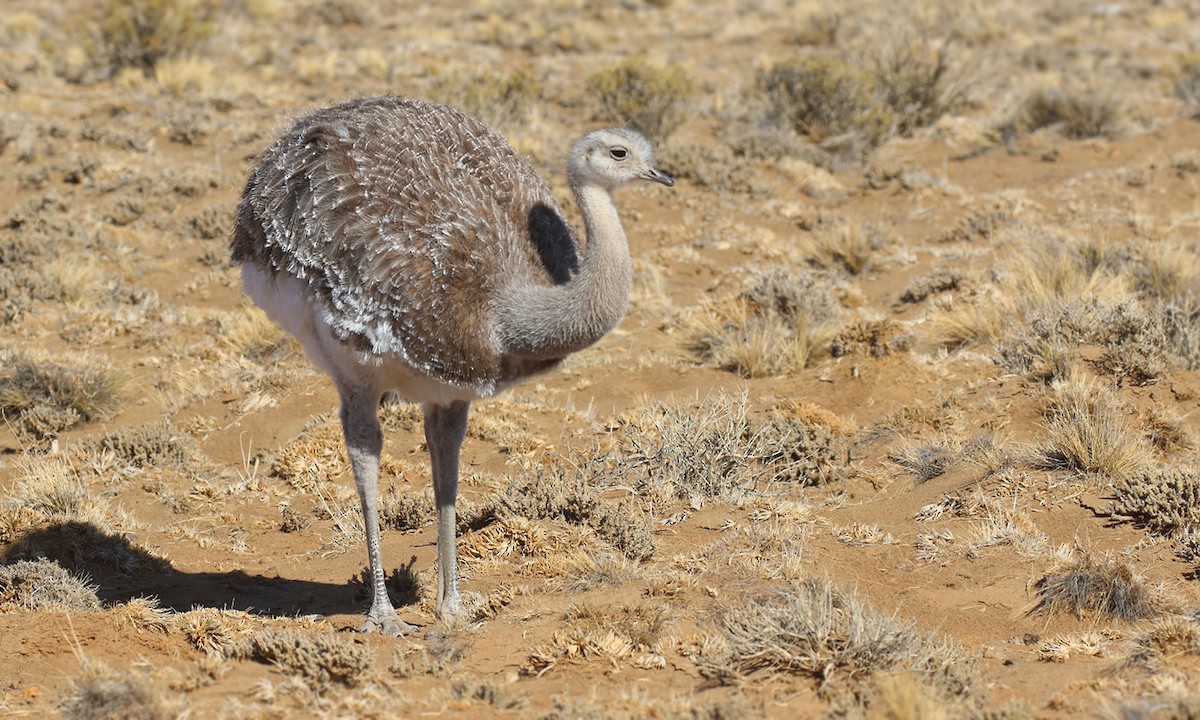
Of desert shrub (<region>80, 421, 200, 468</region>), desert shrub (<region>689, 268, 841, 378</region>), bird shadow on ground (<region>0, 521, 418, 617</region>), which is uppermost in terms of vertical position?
desert shrub (<region>689, 268, 841, 378</region>)

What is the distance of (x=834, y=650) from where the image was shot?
4.54 m

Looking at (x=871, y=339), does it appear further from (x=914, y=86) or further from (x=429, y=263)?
(x=914, y=86)

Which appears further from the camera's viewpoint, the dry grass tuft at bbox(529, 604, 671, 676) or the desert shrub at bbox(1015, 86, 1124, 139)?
the desert shrub at bbox(1015, 86, 1124, 139)

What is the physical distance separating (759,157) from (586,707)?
35.2 ft

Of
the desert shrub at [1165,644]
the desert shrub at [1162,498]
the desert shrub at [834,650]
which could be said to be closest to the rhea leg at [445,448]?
the desert shrub at [834,650]

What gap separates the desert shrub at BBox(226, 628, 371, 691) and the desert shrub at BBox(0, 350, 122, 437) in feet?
13.2

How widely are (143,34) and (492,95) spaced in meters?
6.11

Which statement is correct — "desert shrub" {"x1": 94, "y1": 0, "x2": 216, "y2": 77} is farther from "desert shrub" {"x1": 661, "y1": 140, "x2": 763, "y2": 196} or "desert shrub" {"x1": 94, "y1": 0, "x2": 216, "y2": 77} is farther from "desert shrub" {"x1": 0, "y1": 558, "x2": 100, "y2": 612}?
"desert shrub" {"x1": 0, "y1": 558, "x2": 100, "y2": 612}

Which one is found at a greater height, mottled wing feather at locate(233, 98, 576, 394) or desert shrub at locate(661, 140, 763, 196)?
mottled wing feather at locate(233, 98, 576, 394)

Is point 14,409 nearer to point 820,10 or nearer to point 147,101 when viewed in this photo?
point 147,101

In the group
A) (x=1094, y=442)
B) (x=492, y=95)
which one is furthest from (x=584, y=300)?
(x=492, y=95)

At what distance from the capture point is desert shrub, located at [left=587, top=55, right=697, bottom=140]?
1484cm

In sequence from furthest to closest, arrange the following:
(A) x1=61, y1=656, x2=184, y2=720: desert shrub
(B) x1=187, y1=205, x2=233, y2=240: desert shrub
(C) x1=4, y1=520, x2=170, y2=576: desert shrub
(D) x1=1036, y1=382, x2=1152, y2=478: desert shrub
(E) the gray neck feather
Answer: (B) x1=187, y1=205, x2=233, y2=240: desert shrub
(C) x1=4, y1=520, x2=170, y2=576: desert shrub
(D) x1=1036, y1=382, x2=1152, y2=478: desert shrub
(E) the gray neck feather
(A) x1=61, y1=656, x2=184, y2=720: desert shrub

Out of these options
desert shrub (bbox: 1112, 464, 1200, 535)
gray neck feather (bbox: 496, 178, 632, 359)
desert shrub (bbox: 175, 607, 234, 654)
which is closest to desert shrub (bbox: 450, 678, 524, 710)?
desert shrub (bbox: 175, 607, 234, 654)
